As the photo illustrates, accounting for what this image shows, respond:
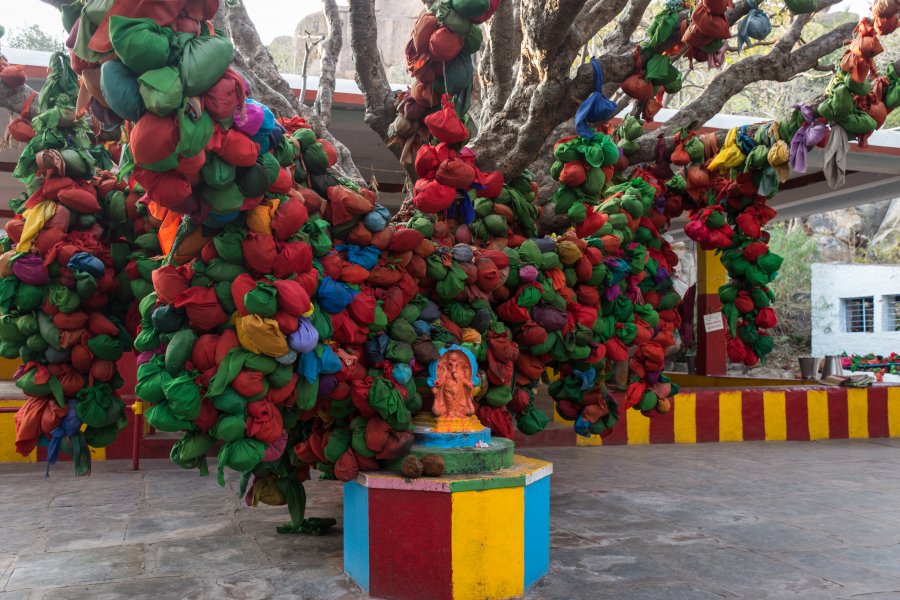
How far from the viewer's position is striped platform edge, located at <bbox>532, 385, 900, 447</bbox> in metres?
9.65

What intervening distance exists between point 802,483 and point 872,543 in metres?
2.20

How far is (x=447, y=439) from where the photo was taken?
146 inches

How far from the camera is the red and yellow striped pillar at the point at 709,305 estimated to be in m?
12.7

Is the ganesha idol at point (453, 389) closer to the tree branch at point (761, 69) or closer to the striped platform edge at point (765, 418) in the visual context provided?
the tree branch at point (761, 69)

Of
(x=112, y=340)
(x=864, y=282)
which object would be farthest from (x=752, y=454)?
(x=864, y=282)

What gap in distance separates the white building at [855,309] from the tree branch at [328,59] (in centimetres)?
1940

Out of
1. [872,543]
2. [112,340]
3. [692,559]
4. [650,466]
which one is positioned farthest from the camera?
[650,466]

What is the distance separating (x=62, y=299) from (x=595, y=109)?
305cm

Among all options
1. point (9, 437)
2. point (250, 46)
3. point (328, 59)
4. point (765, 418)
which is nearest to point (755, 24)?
point (328, 59)

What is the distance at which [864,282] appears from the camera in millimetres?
22250

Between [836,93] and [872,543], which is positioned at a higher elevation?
[836,93]

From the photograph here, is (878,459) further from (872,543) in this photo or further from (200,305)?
(200,305)

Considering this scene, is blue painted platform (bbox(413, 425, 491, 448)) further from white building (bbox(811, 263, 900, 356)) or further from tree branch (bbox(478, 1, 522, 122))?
white building (bbox(811, 263, 900, 356))

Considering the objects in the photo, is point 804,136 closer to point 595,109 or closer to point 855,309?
point 595,109
